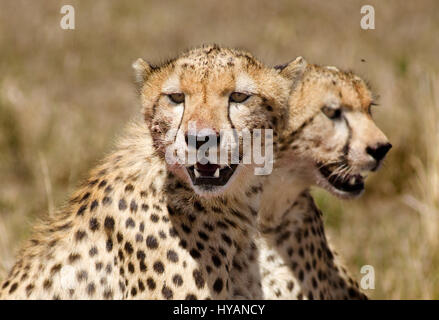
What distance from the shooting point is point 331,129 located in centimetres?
363

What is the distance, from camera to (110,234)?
308cm

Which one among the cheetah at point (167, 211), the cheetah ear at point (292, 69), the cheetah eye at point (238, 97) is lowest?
the cheetah at point (167, 211)

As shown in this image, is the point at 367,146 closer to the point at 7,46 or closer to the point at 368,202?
the point at 368,202

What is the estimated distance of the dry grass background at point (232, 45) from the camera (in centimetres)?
482

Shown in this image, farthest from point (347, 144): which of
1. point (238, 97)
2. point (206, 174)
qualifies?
point (206, 174)

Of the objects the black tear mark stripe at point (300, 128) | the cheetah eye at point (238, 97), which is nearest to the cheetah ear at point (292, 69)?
the cheetah eye at point (238, 97)

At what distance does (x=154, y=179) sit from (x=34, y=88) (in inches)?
183

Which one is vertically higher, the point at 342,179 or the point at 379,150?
the point at 379,150

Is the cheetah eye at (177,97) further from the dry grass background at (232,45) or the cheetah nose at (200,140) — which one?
the dry grass background at (232,45)

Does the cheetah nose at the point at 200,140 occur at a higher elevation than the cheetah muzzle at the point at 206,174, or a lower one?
higher

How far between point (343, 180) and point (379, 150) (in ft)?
0.79

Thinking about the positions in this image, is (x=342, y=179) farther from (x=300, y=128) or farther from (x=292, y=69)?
(x=292, y=69)
